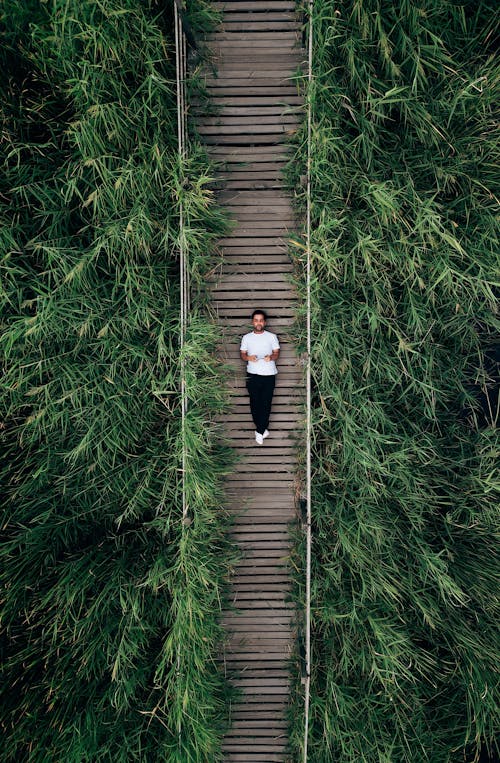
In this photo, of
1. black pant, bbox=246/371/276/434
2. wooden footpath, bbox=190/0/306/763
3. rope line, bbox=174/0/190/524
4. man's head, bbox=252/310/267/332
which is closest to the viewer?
rope line, bbox=174/0/190/524

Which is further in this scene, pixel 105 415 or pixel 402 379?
pixel 402 379

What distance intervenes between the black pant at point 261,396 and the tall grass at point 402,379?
19.6 inches

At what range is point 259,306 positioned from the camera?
4621 millimetres

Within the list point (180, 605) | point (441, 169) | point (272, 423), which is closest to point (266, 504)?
point (272, 423)

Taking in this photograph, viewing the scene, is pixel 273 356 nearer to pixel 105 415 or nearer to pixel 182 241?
pixel 182 241

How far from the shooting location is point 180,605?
167 inches

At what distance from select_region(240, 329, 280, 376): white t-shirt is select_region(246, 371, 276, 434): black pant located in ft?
0.26

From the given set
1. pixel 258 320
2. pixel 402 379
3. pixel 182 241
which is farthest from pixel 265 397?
pixel 182 241

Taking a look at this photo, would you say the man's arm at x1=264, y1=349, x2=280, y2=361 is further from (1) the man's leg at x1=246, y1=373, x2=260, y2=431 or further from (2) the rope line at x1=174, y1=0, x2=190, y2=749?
(2) the rope line at x1=174, y1=0, x2=190, y2=749

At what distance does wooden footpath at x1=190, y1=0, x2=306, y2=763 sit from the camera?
4.42 m

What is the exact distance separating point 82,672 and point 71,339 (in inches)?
133

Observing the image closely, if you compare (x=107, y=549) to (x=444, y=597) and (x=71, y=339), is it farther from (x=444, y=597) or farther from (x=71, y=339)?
(x=444, y=597)

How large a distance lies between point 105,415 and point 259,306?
1.95 m

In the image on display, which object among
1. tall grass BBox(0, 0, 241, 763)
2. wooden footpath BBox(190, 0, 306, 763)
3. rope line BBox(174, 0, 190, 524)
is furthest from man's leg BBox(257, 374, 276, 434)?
rope line BBox(174, 0, 190, 524)
